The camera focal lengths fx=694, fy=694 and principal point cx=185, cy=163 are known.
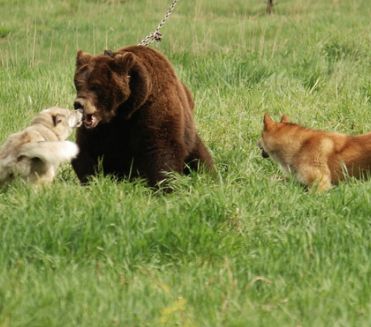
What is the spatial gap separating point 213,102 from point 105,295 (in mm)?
4758

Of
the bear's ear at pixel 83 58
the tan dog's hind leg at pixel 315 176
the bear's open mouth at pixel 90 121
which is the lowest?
the tan dog's hind leg at pixel 315 176

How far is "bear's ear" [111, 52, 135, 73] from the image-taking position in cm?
512

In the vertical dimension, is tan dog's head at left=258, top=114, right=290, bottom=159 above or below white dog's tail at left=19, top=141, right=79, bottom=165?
below

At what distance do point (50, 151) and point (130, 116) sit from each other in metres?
0.77

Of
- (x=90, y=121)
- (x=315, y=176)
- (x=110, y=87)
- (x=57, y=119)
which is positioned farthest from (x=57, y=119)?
(x=315, y=176)

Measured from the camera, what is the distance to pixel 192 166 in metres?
5.78

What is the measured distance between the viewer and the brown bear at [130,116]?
→ 517cm

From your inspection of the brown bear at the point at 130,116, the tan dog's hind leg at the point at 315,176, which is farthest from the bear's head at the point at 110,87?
the tan dog's hind leg at the point at 315,176

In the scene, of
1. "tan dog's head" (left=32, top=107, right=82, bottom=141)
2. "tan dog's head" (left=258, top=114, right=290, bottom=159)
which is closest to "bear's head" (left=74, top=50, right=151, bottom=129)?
"tan dog's head" (left=32, top=107, right=82, bottom=141)

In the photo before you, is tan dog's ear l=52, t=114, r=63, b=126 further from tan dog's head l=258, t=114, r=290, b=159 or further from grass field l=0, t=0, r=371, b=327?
tan dog's head l=258, t=114, r=290, b=159

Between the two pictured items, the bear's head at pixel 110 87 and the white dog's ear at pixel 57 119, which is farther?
the white dog's ear at pixel 57 119

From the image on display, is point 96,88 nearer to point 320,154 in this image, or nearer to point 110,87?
point 110,87

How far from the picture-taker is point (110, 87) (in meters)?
5.15

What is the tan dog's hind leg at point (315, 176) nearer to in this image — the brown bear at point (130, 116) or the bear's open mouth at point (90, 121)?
the brown bear at point (130, 116)
